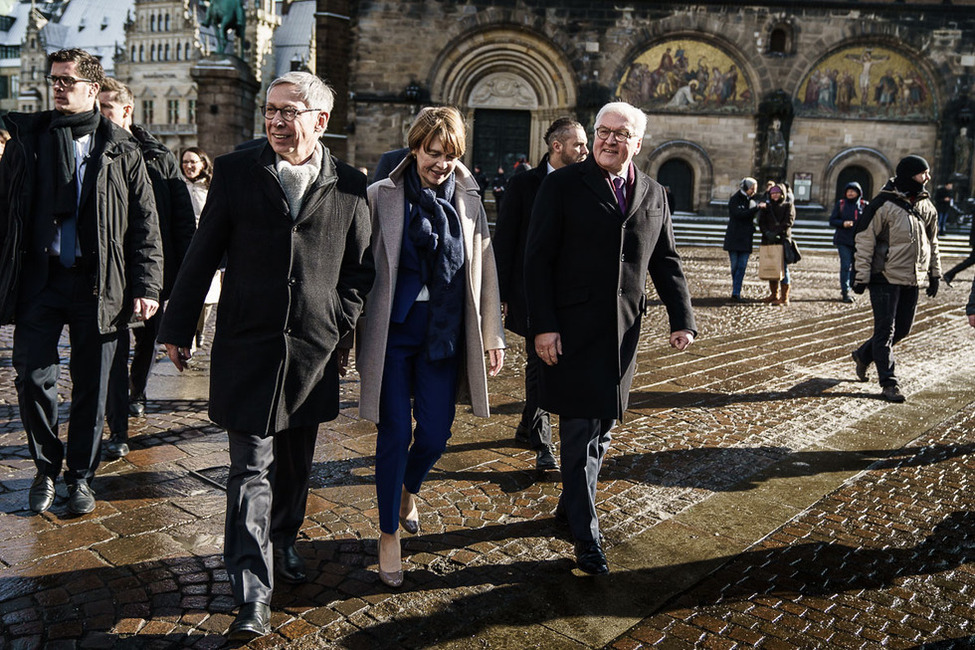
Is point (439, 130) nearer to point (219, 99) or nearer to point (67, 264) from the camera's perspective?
point (67, 264)

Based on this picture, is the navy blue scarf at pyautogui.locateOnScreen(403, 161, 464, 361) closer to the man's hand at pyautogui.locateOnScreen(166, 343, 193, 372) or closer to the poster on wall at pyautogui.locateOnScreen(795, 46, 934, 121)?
the man's hand at pyautogui.locateOnScreen(166, 343, 193, 372)

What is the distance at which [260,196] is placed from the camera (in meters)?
3.08

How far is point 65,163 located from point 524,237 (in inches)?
93.2

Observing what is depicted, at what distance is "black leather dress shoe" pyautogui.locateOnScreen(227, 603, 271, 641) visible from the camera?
2910 millimetres

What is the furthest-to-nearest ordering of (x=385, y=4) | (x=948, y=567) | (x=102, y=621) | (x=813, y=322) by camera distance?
(x=385, y=4) → (x=813, y=322) → (x=948, y=567) → (x=102, y=621)

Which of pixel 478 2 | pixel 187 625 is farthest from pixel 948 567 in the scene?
pixel 478 2

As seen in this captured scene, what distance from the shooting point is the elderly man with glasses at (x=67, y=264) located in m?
4.02

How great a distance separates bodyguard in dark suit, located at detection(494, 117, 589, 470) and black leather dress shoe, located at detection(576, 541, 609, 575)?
1.21 metres

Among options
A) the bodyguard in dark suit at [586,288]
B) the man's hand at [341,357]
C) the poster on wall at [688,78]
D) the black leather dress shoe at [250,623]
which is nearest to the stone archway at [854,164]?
the poster on wall at [688,78]

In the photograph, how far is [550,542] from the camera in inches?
156

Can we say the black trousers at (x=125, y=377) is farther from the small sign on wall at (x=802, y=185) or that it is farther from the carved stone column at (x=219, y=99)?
the small sign on wall at (x=802, y=185)

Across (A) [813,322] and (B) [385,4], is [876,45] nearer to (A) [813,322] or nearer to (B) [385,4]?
(B) [385,4]

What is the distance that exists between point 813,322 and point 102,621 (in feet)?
34.6

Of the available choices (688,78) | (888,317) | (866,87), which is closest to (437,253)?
(888,317)
